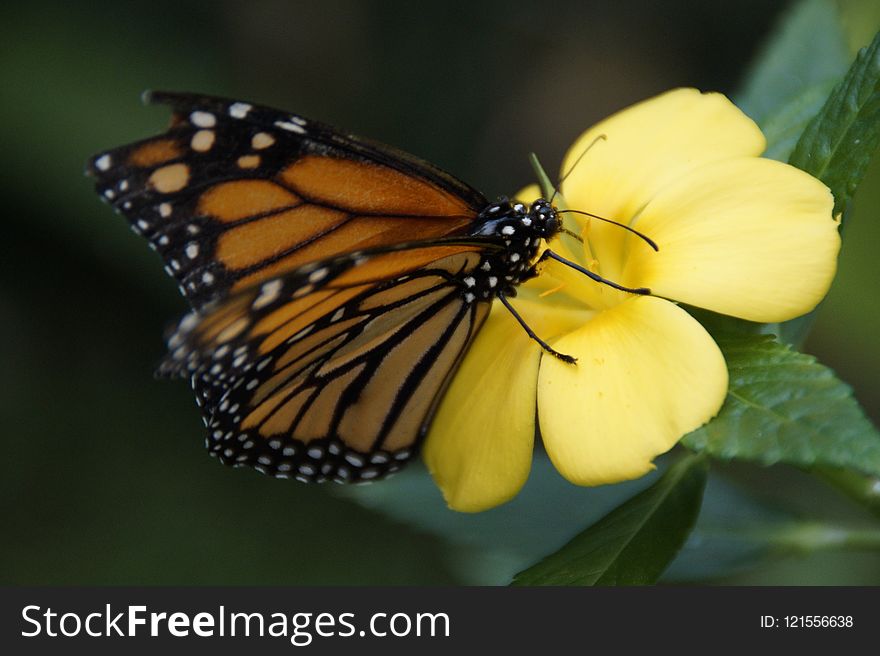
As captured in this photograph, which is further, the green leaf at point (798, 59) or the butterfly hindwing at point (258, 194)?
the green leaf at point (798, 59)

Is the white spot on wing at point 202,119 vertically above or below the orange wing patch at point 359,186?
above

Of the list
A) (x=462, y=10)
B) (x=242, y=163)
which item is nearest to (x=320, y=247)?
(x=242, y=163)

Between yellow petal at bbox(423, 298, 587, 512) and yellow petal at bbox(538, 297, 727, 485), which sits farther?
yellow petal at bbox(423, 298, 587, 512)

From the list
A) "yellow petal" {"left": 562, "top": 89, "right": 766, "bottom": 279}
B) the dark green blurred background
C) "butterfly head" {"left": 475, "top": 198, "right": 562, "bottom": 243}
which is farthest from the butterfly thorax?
the dark green blurred background

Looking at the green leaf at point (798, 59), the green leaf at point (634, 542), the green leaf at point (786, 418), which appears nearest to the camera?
the green leaf at point (786, 418)

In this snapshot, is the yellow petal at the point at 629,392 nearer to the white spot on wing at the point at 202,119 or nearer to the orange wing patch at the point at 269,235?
the orange wing patch at the point at 269,235

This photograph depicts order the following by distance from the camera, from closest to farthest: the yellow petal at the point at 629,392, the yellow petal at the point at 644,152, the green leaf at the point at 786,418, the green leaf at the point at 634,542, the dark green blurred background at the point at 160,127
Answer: the green leaf at the point at 786,418 < the yellow petal at the point at 629,392 < the green leaf at the point at 634,542 < the yellow petal at the point at 644,152 < the dark green blurred background at the point at 160,127

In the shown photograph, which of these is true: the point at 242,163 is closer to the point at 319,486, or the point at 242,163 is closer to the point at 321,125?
the point at 321,125

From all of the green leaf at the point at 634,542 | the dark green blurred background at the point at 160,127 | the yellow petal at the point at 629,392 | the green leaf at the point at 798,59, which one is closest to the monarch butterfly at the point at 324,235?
the yellow petal at the point at 629,392

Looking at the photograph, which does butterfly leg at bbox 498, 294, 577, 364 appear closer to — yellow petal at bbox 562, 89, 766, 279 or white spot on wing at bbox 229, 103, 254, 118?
yellow petal at bbox 562, 89, 766, 279
